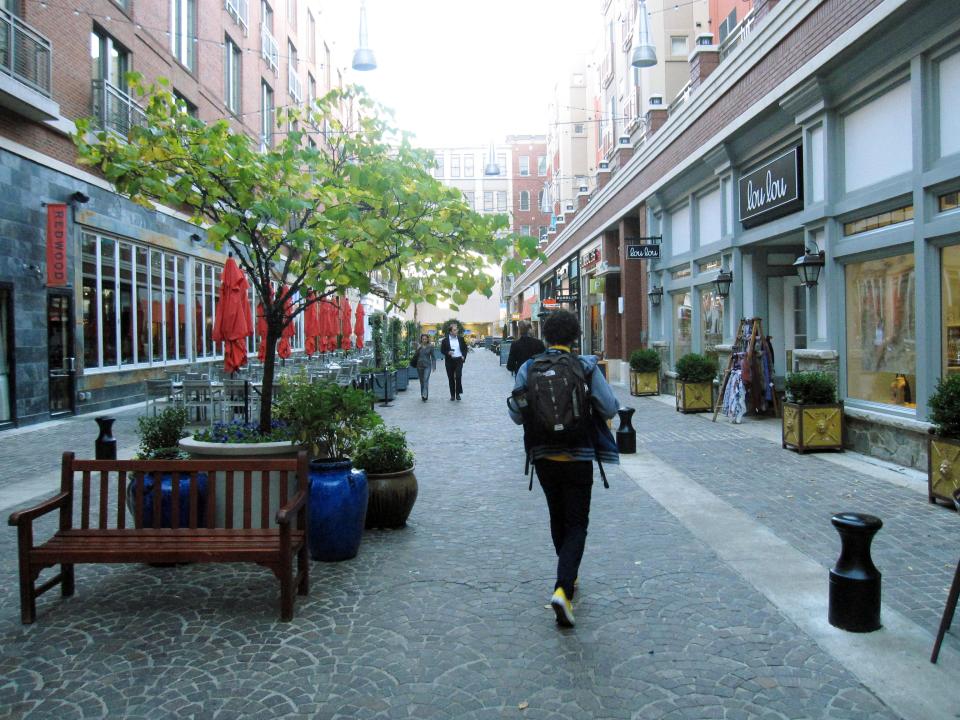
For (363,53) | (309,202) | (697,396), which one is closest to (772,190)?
(697,396)

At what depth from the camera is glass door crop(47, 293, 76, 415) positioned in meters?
14.4

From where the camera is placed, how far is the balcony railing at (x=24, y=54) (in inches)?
495

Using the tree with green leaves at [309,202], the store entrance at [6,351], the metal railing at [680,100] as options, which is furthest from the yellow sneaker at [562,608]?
the metal railing at [680,100]

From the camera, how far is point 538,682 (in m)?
3.59

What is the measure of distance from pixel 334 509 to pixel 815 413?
23.0 feet

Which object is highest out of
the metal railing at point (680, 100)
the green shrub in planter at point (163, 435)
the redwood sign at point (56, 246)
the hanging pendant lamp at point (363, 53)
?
the metal railing at point (680, 100)

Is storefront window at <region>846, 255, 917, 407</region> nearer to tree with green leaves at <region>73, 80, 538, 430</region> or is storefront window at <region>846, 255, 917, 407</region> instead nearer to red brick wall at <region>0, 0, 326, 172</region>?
tree with green leaves at <region>73, 80, 538, 430</region>

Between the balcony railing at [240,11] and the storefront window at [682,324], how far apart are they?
55.2 ft

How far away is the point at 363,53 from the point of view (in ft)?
43.2

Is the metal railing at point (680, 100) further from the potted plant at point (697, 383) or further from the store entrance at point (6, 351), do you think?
the store entrance at point (6, 351)

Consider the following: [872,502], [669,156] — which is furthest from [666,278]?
[872,502]

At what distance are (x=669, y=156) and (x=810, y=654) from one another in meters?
15.7

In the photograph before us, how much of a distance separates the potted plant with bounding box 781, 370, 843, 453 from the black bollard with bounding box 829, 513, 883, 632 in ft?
19.9

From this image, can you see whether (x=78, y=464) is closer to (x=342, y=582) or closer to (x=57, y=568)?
(x=57, y=568)
